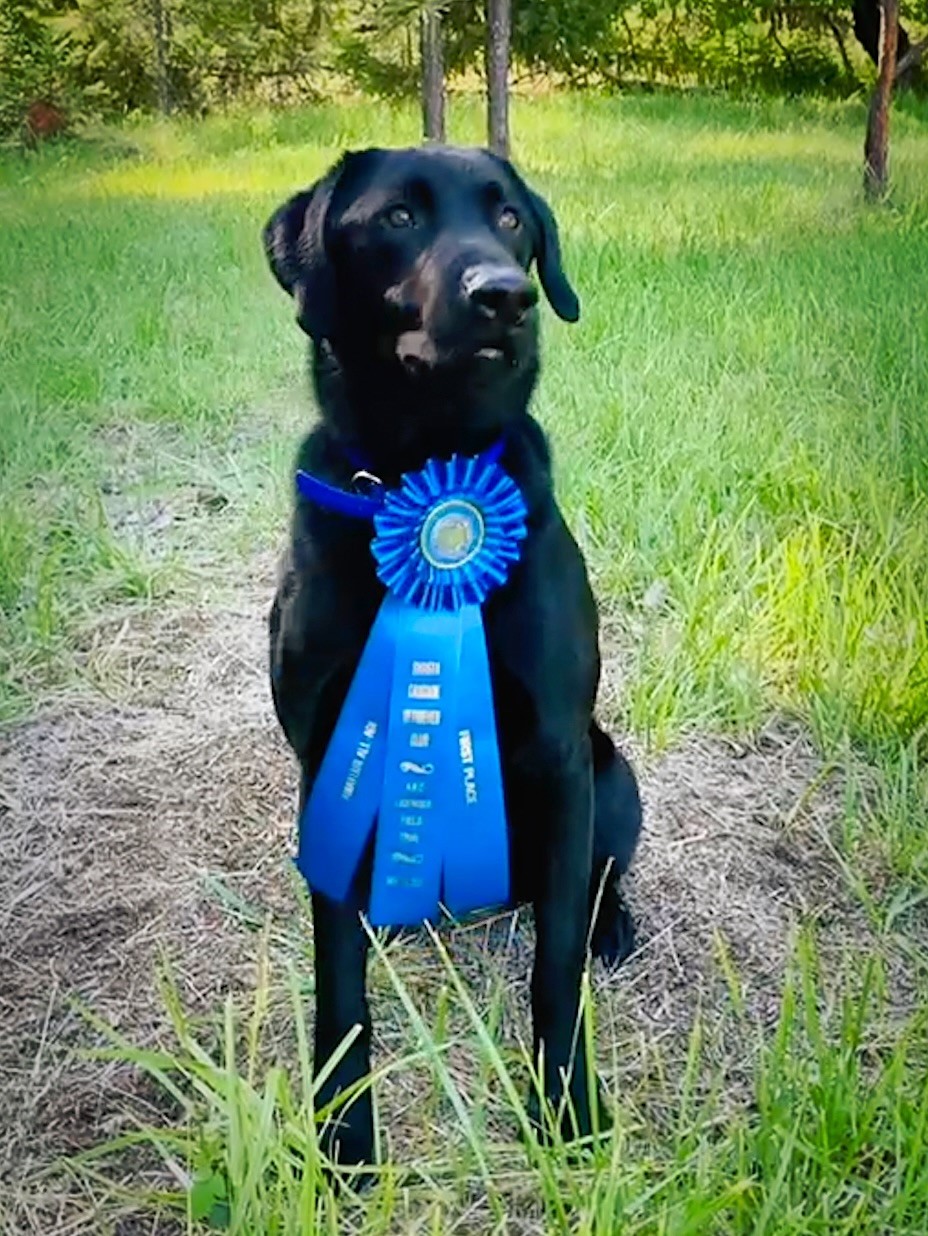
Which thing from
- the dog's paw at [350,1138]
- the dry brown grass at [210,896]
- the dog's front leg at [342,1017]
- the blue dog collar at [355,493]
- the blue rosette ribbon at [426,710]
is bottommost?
the dry brown grass at [210,896]

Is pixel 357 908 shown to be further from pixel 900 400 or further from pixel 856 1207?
pixel 900 400

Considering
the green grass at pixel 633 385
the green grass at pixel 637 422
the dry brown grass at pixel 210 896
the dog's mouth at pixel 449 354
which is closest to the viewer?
the dog's mouth at pixel 449 354

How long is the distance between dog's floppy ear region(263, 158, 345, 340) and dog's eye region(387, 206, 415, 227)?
5 centimetres

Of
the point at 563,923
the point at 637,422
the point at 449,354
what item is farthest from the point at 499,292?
the point at 637,422

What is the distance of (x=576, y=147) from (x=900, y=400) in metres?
0.63

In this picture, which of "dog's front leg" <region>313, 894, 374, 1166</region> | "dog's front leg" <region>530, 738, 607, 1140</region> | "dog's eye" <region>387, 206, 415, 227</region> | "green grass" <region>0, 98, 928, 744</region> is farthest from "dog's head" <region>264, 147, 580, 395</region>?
"green grass" <region>0, 98, 928, 744</region>

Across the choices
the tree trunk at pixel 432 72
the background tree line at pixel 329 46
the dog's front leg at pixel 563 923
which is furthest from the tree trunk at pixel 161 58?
the dog's front leg at pixel 563 923

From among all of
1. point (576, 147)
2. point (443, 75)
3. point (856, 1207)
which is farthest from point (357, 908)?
point (576, 147)

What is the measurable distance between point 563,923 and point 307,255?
1.68 ft

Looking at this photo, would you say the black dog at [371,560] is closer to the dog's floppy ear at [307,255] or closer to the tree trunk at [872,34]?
the dog's floppy ear at [307,255]

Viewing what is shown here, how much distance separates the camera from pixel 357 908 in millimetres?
1051

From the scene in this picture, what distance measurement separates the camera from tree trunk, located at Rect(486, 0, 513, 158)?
1943mm

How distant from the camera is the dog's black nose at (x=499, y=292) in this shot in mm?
922

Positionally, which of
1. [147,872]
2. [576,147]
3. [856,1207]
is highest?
[576,147]
